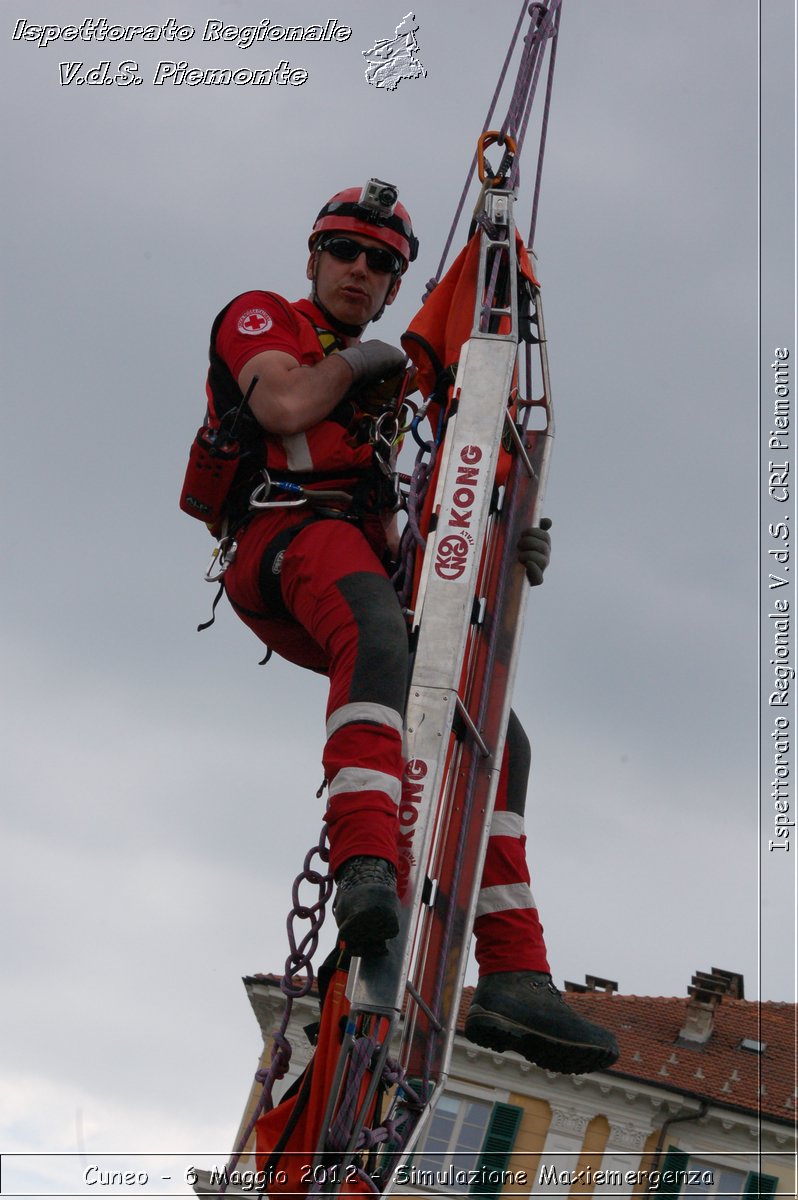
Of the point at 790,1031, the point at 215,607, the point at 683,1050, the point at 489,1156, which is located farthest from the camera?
the point at 790,1031

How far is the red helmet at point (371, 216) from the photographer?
6.70 m

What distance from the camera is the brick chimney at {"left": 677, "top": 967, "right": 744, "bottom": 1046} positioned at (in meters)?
24.4

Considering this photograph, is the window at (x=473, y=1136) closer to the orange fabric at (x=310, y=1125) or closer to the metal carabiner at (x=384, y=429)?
the metal carabiner at (x=384, y=429)

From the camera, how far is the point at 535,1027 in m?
6.15

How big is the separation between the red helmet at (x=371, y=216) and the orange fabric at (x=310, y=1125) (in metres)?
2.81

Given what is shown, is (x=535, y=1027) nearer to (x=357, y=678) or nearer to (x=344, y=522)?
(x=357, y=678)

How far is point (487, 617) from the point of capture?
6.04m

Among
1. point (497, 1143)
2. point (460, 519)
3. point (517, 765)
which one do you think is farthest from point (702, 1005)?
point (460, 519)

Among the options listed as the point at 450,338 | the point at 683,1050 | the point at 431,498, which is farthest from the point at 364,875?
the point at 683,1050

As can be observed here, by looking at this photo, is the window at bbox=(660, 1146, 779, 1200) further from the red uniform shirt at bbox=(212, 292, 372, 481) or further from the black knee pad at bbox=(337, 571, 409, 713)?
the black knee pad at bbox=(337, 571, 409, 713)

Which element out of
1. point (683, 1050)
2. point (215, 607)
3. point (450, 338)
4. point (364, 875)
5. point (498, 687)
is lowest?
point (364, 875)

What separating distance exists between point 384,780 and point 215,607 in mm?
1637

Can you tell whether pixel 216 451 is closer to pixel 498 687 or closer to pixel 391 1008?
pixel 498 687

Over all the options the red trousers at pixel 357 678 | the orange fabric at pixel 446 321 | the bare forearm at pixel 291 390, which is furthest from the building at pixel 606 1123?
the bare forearm at pixel 291 390
